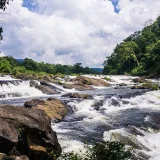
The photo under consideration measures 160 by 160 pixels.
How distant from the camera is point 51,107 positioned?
20.4m

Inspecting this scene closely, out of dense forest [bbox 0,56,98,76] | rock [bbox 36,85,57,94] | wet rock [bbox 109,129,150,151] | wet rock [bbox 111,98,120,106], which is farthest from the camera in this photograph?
dense forest [bbox 0,56,98,76]

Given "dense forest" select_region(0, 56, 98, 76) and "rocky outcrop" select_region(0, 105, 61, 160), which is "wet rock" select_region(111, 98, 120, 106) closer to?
"rocky outcrop" select_region(0, 105, 61, 160)

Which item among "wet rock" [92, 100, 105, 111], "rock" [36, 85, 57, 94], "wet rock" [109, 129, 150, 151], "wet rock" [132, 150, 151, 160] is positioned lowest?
"wet rock" [132, 150, 151, 160]

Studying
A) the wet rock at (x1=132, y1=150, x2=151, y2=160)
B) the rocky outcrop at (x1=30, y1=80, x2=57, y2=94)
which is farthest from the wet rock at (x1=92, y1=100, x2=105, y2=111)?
the rocky outcrop at (x1=30, y1=80, x2=57, y2=94)

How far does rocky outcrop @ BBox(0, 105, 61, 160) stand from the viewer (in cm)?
948

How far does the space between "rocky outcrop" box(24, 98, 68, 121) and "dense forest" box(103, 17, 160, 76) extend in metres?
55.3

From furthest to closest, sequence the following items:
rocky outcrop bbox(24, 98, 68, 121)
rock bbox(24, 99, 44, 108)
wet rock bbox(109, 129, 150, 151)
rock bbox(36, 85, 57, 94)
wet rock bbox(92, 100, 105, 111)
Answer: rock bbox(36, 85, 57, 94) < wet rock bbox(92, 100, 105, 111) < rock bbox(24, 99, 44, 108) < rocky outcrop bbox(24, 98, 68, 121) < wet rock bbox(109, 129, 150, 151)

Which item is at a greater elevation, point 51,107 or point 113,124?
point 51,107

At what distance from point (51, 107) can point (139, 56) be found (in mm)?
81662

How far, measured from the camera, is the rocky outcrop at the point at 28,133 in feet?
31.1

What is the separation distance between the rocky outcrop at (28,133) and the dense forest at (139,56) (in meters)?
65.2

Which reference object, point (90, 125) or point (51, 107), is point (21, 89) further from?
point (90, 125)

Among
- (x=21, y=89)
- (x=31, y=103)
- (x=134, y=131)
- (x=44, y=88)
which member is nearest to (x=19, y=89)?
(x=21, y=89)

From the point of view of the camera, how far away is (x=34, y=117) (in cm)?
1087
